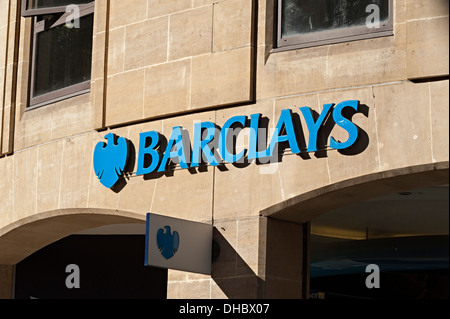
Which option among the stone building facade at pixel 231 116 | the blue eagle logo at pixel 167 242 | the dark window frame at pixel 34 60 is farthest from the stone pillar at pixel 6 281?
the blue eagle logo at pixel 167 242

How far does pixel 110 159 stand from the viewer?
14031 mm

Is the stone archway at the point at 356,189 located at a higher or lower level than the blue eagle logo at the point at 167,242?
higher

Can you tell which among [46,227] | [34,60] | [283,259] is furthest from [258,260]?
[34,60]

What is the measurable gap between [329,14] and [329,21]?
10cm

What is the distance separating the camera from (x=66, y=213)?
1462cm

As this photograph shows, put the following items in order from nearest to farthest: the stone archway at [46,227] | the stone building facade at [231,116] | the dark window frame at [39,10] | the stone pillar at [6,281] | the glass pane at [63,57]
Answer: the stone building facade at [231,116] < the stone archway at [46,227] < the glass pane at [63,57] < the dark window frame at [39,10] < the stone pillar at [6,281]

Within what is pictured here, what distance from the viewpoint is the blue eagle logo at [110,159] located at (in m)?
13.8

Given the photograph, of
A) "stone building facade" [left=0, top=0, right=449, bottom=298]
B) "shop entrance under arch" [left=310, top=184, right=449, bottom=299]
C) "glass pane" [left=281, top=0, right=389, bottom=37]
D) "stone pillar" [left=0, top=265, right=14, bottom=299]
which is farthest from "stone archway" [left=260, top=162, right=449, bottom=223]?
"stone pillar" [left=0, top=265, right=14, bottom=299]

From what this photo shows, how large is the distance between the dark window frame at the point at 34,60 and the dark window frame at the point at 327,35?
11.0 ft

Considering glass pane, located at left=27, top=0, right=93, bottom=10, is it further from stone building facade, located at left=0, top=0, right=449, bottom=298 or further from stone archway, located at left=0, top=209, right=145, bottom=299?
stone archway, located at left=0, top=209, right=145, bottom=299

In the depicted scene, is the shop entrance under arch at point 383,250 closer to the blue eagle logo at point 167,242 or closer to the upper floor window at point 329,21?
the upper floor window at point 329,21

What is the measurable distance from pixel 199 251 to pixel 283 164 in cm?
148

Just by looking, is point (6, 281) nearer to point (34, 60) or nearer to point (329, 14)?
point (34, 60)
